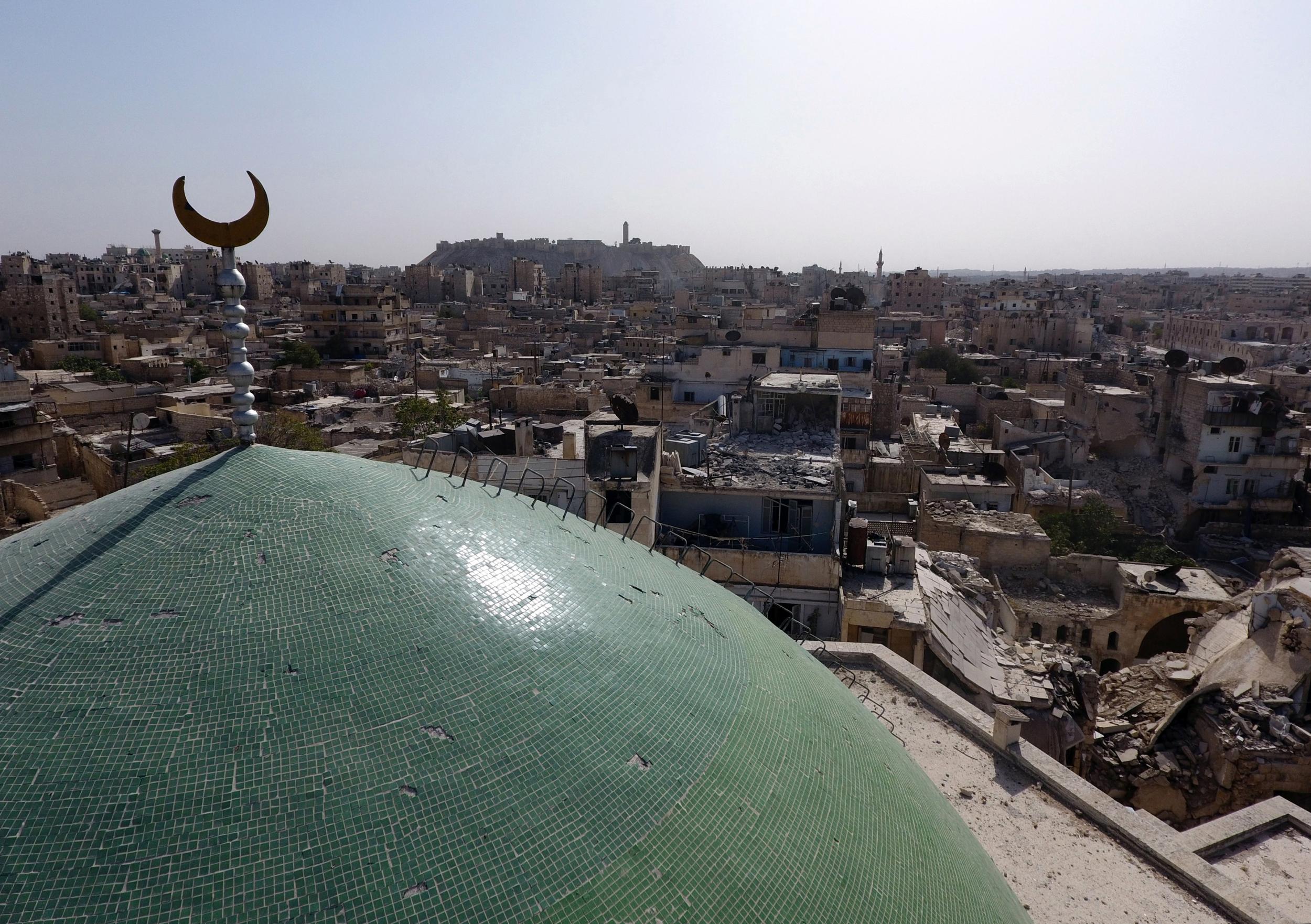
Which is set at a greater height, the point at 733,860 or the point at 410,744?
the point at 410,744

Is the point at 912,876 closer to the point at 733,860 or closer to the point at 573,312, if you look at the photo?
the point at 733,860

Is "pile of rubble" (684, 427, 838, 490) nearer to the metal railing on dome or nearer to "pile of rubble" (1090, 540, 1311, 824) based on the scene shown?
the metal railing on dome

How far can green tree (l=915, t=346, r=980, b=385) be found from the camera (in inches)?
1689

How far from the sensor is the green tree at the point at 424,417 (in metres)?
26.0

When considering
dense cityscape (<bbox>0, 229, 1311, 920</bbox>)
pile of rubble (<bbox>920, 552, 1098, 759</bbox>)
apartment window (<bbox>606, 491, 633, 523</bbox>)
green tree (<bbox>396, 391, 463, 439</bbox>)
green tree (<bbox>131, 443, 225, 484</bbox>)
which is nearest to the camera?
pile of rubble (<bbox>920, 552, 1098, 759</bbox>)

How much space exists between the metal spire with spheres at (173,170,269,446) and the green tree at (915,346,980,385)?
139ft

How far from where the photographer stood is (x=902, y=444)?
96.3 ft

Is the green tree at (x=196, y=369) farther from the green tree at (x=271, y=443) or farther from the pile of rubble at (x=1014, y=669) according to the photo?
the pile of rubble at (x=1014, y=669)

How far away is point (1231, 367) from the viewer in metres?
28.5

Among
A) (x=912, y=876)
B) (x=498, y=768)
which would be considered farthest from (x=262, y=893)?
(x=912, y=876)

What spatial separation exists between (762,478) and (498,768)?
36.7 feet

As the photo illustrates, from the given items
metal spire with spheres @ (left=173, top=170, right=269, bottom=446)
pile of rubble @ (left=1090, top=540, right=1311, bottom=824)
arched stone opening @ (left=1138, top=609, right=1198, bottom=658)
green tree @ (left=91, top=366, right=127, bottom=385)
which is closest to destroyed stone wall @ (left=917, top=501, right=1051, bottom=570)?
arched stone opening @ (left=1138, top=609, right=1198, bottom=658)

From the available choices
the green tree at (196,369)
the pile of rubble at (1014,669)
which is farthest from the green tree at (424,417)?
the pile of rubble at (1014,669)

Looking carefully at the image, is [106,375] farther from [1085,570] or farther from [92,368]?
[1085,570]
